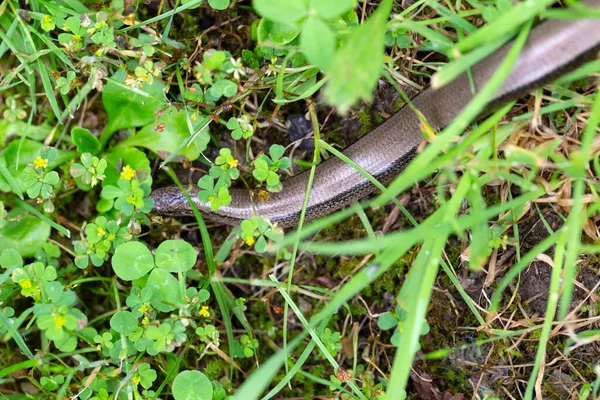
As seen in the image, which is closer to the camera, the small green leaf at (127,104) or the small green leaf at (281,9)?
the small green leaf at (281,9)

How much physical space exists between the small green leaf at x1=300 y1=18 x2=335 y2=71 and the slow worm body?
581 mm

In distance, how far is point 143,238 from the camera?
8.46 feet

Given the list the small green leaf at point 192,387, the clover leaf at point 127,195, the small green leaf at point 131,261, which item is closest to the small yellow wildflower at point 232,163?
the clover leaf at point 127,195

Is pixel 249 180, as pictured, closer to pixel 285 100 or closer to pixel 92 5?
pixel 285 100

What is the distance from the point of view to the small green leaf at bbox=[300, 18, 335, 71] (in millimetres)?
1593

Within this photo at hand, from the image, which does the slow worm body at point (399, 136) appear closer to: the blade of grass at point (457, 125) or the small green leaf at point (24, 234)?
the blade of grass at point (457, 125)

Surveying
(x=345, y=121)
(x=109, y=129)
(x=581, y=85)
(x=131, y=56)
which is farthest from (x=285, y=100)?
(x=581, y=85)

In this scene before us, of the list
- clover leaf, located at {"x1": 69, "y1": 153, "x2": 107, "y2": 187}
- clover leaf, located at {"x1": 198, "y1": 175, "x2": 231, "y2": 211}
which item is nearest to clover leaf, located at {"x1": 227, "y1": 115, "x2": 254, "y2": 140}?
clover leaf, located at {"x1": 198, "y1": 175, "x2": 231, "y2": 211}

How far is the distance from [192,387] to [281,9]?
1.47m

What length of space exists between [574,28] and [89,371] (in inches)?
92.7

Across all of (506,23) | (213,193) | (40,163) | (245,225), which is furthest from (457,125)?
(40,163)

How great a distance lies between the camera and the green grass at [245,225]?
76.3 inches

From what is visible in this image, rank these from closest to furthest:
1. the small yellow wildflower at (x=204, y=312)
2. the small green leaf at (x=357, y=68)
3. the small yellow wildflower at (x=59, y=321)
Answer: the small green leaf at (x=357, y=68) < the small yellow wildflower at (x=59, y=321) < the small yellow wildflower at (x=204, y=312)

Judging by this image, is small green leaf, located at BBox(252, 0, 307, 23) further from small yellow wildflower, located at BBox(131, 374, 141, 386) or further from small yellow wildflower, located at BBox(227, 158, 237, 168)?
small yellow wildflower, located at BBox(131, 374, 141, 386)
